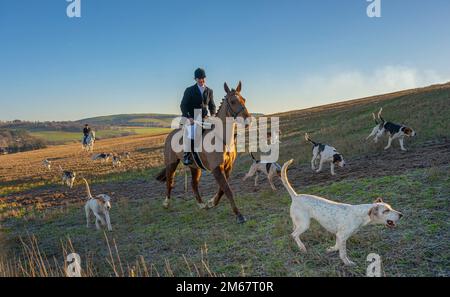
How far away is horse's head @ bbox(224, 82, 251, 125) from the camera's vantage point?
836 centimetres

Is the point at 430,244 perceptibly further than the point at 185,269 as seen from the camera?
No

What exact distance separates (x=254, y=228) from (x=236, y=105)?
317cm

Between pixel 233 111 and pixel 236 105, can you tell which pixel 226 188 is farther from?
pixel 236 105

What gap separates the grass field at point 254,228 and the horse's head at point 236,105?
280cm

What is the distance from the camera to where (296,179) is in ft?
43.7

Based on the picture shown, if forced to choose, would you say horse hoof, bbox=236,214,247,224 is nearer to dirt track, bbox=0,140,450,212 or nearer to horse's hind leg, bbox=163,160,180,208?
dirt track, bbox=0,140,450,212

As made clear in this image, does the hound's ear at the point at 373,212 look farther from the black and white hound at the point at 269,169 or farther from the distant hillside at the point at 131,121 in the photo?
the distant hillside at the point at 131,121

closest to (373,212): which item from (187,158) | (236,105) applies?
(236,105)

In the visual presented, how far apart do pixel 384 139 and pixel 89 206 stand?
1491cm

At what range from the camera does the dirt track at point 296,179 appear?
11789 millimetres

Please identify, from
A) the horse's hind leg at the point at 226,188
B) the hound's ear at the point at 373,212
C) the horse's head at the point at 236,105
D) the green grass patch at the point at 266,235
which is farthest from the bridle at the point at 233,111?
the hound's ear at the point at 373,212

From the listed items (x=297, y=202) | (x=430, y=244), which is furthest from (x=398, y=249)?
(x=297, y=202)
